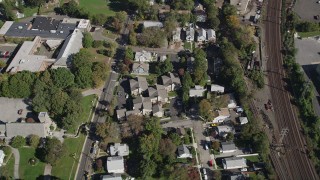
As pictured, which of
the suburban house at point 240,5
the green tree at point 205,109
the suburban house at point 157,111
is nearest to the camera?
the green tree at point 205,109

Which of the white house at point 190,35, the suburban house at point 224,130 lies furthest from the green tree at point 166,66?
the suburban house at point 224,130

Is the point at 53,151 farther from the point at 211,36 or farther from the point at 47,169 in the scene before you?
the point at 211,36

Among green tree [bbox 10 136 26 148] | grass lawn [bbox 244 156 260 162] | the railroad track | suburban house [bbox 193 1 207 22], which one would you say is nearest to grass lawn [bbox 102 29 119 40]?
suburban house [bbox 193 1 207 22]

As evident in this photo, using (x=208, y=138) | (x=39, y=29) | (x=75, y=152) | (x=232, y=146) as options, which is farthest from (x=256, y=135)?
(x=39, y=29)

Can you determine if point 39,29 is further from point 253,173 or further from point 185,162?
point 253,173

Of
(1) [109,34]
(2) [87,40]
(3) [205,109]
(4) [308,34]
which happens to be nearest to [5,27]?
(2) [87,40]

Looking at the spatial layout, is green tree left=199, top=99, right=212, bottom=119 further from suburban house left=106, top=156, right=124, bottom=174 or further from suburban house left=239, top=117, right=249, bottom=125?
suburban house left=106, top=156, right=124, bottom=174

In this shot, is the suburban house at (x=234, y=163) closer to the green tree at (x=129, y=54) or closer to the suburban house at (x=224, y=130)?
the suburban house at (x=224, y=130)
